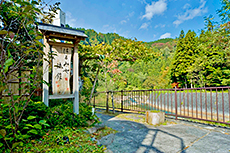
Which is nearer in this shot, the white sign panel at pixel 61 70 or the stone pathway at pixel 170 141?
the stone pathway at pixel 170 141

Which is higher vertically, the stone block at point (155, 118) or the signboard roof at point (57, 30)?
the signboard roof at point (57, 30)

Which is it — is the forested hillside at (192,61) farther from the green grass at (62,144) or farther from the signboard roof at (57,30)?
the green grass at (62,144)

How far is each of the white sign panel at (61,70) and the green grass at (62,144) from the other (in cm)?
95

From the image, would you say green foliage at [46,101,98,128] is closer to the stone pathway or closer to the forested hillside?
the stone pathway

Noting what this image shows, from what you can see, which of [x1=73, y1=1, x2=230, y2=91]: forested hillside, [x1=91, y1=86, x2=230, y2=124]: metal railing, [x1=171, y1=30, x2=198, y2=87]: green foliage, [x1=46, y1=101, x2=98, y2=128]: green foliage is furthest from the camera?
[x1=171, y1=30, x2=198, y2=87]: green foliage

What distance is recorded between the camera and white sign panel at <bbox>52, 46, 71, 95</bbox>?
2972mm

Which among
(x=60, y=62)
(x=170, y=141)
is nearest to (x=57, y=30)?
(x=60, y=62)

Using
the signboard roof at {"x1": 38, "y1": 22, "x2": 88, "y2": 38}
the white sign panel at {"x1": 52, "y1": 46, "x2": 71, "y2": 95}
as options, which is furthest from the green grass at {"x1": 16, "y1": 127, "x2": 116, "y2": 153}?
the signboard roof at {"x1": 38, "y1": 22, "x2": 88, "y2": 38}

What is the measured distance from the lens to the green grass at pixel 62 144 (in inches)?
73.4

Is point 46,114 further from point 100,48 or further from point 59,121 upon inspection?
point 100,48

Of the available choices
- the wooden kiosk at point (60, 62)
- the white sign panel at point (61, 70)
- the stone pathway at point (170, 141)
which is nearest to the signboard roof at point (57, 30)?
the wooden kiosk at point (60, 62)

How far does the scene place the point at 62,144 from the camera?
2.02 m

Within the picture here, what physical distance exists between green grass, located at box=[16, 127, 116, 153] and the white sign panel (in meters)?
0.95

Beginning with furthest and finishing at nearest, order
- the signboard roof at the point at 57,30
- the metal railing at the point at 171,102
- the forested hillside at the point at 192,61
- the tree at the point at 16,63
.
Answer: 1. the forested hillside at the point at 192,61
2. the metal railing at the point at 171,102
3. the signboard roof at the point at 57,30
4. the tree at the point at 16,63
